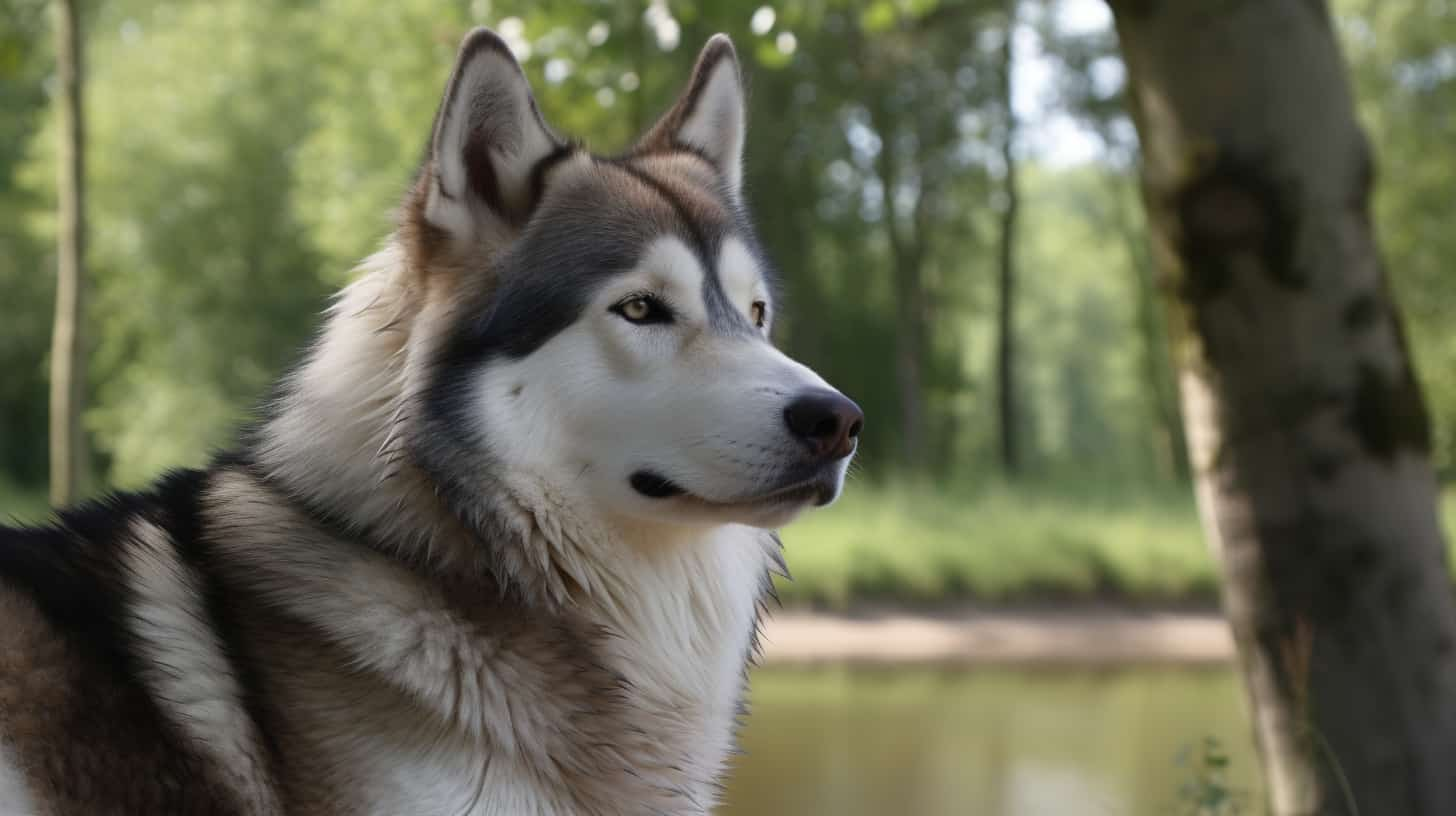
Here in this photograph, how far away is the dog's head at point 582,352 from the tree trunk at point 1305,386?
174 cm

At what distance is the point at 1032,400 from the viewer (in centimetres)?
5397

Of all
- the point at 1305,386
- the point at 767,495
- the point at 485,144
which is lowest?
the point at 767,495

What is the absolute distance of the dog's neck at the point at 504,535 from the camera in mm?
2416

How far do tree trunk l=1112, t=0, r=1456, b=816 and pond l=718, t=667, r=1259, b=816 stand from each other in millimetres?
1191

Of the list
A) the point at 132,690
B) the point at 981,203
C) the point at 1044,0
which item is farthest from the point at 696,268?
the point at 981,203

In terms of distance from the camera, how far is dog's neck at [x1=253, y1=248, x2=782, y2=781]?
2.42 metres

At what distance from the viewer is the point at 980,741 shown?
8.64 metres

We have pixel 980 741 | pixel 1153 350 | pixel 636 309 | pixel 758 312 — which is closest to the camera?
pixel 636 309

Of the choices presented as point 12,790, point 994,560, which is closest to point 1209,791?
point 12,790

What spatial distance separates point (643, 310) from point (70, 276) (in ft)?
33.6

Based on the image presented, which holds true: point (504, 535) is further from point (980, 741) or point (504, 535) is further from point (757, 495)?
point (980, 741)

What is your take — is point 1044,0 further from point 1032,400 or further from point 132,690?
point 1032,400

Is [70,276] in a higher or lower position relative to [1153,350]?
higher

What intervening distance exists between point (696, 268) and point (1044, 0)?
19809 mm
